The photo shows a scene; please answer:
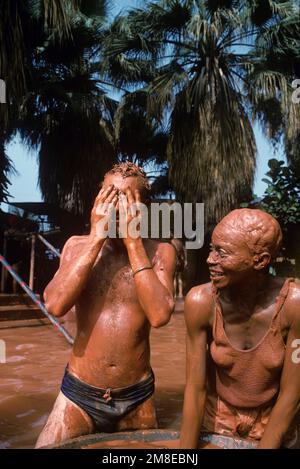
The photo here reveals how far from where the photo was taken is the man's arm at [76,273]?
1.98 metres

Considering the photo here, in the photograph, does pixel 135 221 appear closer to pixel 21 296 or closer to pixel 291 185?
pixel 21 296

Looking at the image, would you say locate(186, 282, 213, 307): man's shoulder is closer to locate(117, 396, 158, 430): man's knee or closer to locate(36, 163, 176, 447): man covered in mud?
locate(36, 163, 176, 447): man covered in mud

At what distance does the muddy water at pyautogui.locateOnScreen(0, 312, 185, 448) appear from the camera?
3266 millimetres

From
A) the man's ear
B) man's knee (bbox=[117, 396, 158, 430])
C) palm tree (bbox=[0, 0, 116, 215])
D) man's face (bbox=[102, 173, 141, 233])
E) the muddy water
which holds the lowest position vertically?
the muddy water

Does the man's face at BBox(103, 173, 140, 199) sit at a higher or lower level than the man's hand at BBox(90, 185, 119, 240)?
higher

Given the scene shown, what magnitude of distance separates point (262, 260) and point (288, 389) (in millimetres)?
503

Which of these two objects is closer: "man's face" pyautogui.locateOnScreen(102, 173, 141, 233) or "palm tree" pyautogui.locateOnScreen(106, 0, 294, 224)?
"man's face" pyautogui.locateOnScreen(102, 173, 141, 233)

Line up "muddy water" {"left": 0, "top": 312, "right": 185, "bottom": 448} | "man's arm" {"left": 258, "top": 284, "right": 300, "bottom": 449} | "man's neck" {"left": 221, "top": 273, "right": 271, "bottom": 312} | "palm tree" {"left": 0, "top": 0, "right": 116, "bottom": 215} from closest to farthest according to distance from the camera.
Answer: "man's arm" {"left": 258, "top": 284, "right": 300, "bottom": 449} < "man's neck" {"left": 221, "top": 273, "right": 271, "bottom": 312} < "muddy water" {"left": 0, "top": 312, "right": 185, "bottom": 448} < "palm tree" {"left": 0, "top": 0, "right": 116, "bottom": 215}

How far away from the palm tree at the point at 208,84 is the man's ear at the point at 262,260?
838 centimetres

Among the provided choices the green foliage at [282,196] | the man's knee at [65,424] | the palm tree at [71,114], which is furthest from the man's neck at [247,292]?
the palm tree at [71,114]

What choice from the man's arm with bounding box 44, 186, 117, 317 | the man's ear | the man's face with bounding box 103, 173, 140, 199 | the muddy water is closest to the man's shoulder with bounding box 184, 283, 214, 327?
the man's ear

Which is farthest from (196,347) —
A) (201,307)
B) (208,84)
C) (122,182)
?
(208,84)

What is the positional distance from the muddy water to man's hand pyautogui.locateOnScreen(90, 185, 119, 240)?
161 cm

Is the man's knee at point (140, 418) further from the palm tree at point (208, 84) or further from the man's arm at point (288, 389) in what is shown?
the palm tree at point (208, 84)
